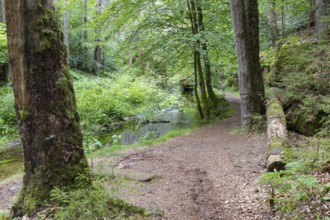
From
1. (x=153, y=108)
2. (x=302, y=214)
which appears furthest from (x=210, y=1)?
(x=302, y=214)

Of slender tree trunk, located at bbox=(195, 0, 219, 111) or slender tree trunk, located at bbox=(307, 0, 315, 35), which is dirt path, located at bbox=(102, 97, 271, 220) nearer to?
slender tree trunk, located at bbox=(195, 0, 219, 111)

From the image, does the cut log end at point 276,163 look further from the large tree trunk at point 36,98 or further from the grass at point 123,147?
the grass at point 123,147

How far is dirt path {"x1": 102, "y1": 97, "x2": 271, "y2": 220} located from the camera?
401 cm

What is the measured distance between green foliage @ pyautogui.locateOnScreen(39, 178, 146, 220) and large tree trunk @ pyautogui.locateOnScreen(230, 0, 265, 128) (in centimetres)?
602

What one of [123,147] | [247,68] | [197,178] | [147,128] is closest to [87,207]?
[197,178]

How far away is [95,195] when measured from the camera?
9.49 ft

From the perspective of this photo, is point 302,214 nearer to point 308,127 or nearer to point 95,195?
point 95,195

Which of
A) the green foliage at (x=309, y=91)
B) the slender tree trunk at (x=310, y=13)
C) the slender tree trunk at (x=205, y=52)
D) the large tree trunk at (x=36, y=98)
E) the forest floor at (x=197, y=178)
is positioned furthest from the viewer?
the slender tree trunk at (x=310, y=13)

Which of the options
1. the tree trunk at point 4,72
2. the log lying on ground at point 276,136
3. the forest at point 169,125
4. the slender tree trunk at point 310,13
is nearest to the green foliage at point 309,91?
the forest at point 169,125

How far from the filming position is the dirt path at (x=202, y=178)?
13.2ft

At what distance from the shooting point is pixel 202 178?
212 inches

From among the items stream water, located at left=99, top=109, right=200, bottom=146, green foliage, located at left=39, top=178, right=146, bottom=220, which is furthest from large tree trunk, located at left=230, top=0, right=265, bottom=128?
green foliage, located at left=39, top=178, right=146, bottom=220

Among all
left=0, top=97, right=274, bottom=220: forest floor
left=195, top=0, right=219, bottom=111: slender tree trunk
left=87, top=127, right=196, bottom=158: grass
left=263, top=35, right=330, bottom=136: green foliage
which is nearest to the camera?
left=0, top=97, right=274, bottom=220: forest floor

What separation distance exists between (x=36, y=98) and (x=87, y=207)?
4.64ft
